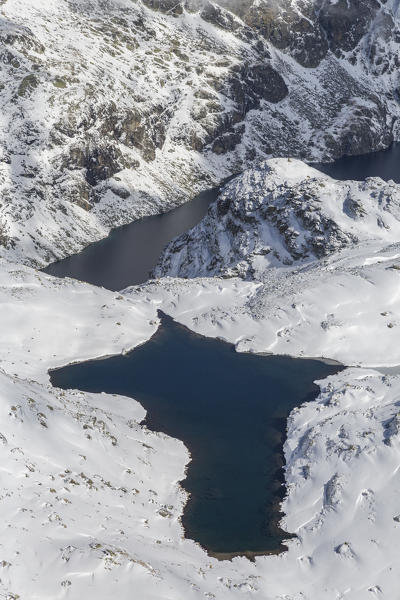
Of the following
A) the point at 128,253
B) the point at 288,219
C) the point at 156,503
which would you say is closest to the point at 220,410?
the point at 156,503

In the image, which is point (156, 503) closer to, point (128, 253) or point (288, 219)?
point (288, 219)

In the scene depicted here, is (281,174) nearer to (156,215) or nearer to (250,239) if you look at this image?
(250,239)

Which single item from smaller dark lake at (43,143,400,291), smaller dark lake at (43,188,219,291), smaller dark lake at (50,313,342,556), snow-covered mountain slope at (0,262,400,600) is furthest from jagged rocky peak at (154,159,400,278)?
snow-covered mountain slope at (0,262,400,600)

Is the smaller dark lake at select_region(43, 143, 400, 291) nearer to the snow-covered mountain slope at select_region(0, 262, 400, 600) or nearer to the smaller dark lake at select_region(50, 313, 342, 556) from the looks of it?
the smaller dark lake at select_region(50, 313, 342, 556)

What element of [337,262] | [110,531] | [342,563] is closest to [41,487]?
[110,531]

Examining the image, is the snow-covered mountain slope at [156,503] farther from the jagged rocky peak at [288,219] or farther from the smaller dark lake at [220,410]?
the jagged rocky peak at [288,219]

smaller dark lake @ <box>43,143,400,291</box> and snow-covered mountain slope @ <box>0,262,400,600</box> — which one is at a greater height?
snow-covered mountain slope @ <box>0,262,400,600</box>

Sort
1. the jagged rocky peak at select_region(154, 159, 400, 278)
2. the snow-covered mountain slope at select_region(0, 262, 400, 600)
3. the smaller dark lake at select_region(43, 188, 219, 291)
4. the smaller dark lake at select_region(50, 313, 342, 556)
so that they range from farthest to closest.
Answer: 1. the smaller dark lake at select_region(43, 188, 219, 291)
2. the jagged rocky peak at select_region(154, 159, 400, 278)
3. the smaller dark lake at select_region(50, 313, 342, 556)
4. the snow-covered mountain slope at select_region(0, 262, 400, 600)
